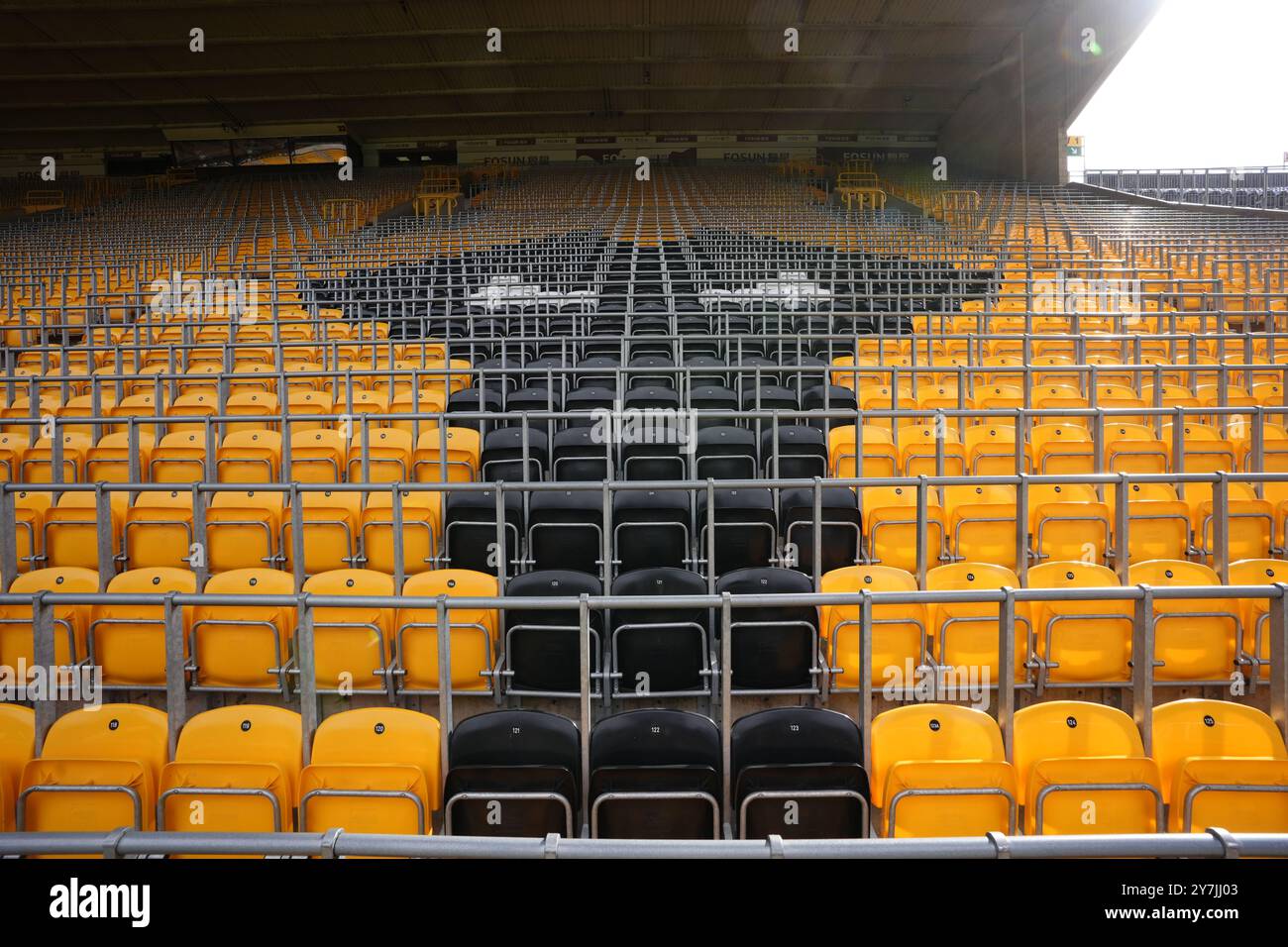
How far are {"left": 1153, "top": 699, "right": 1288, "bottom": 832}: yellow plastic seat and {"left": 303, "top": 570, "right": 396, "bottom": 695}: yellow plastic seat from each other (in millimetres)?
3579

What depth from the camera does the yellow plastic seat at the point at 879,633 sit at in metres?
4.47

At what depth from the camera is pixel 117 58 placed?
2417cm

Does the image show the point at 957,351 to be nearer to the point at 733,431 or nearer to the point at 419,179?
the point at 733,431

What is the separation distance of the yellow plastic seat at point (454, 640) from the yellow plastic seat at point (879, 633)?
177 cm

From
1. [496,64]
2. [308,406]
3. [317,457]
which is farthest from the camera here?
[496,64]

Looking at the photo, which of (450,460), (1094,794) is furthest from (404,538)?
(1094,794)

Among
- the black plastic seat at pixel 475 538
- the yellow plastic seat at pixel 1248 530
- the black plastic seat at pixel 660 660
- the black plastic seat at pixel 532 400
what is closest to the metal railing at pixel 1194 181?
the yellow plastic seat at pixel 1248 530

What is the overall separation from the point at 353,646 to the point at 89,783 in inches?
54.9

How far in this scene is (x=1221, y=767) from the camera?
10.7 feet

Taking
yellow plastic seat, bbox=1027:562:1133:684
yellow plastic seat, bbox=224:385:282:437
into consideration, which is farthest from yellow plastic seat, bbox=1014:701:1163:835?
yellow plastic seat, bbox=224:385:282:437

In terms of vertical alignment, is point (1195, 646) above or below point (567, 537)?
below

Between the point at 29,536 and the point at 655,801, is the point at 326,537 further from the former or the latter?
the point at 655,801

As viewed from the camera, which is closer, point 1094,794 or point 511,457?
point 1094,794

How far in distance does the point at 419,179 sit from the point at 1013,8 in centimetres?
1813
